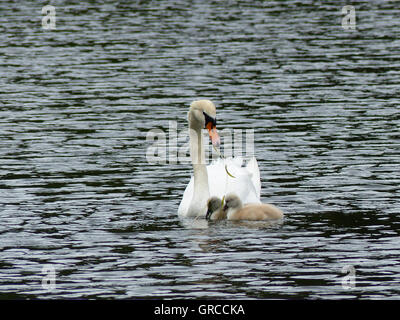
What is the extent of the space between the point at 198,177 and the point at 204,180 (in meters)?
0.10

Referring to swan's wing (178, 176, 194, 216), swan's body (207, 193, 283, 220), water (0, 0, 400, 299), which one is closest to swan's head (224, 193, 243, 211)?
swan's body (207, 193, 283, 220)

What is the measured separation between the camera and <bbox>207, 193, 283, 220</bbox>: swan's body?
16.0m

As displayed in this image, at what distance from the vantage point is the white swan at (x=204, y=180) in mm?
16625

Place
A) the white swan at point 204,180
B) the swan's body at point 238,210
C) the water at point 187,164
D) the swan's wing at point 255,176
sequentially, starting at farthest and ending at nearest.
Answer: the swan's wing at point 255,176 < the white swan at point 204,180 < the swan's body at point 238,210 < the water at point 187,164

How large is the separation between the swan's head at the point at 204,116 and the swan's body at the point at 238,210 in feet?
3.32

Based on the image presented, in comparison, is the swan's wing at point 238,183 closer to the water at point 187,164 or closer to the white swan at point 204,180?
the white swan at point 204,180

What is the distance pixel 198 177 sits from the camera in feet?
55.5

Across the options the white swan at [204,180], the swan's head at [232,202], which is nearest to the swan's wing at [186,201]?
the white swan at [204,180]

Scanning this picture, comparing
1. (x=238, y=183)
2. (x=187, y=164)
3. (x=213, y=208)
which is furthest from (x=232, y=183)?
(x=187, y=164)

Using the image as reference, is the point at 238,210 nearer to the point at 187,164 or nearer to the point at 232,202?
the point at 232,202

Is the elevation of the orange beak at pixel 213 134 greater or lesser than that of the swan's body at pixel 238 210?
greater

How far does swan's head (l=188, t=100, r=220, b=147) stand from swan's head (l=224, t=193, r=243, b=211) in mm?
Result: 964

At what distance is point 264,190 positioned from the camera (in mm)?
18438

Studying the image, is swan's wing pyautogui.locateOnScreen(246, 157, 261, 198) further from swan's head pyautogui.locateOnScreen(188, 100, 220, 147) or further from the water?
swan's head pyautogui.locateOnScreen(188, 100, 220, 147)
